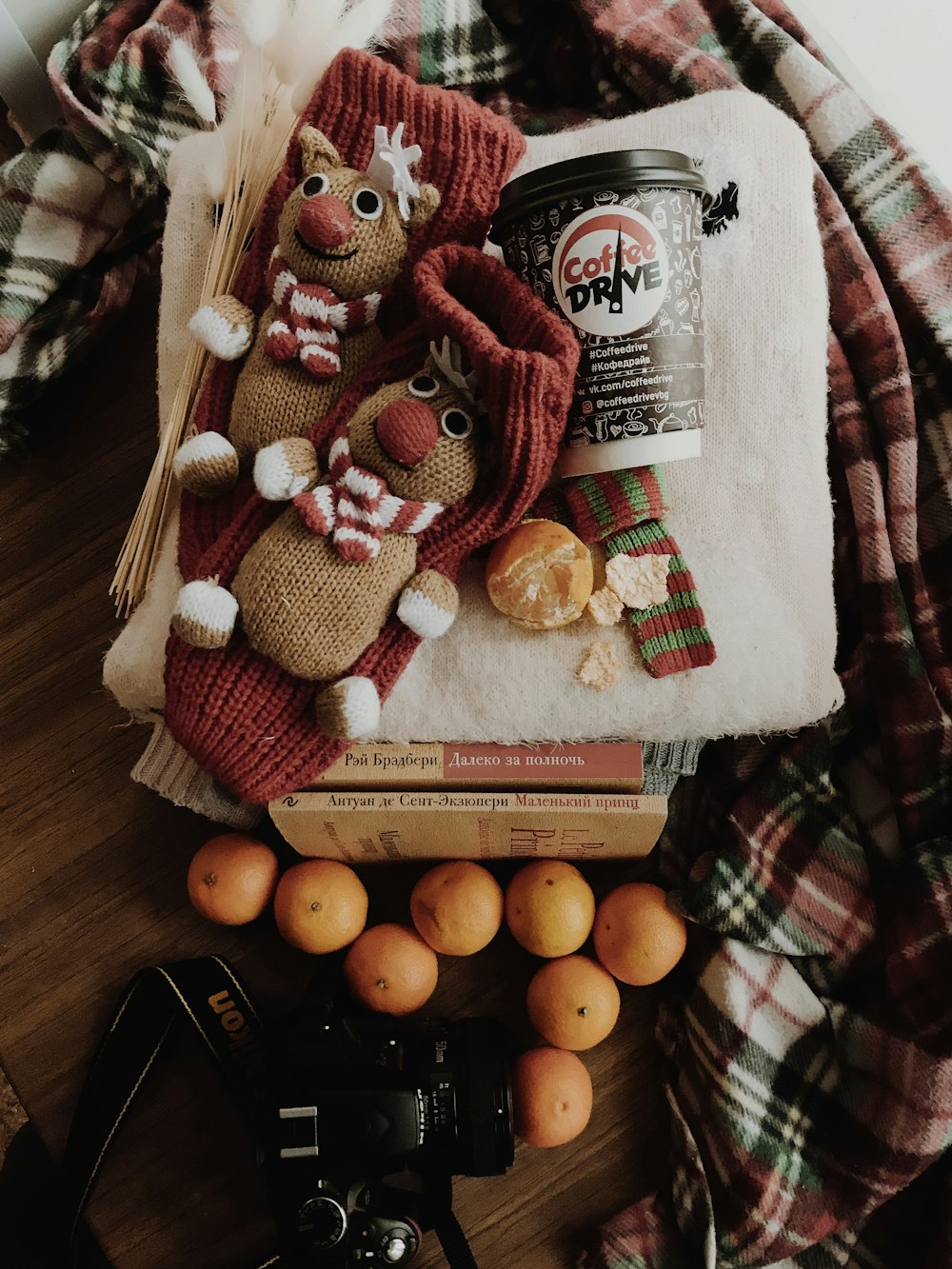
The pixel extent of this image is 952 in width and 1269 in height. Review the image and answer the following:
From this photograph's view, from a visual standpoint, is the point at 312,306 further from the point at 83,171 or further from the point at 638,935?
the point at 638,935

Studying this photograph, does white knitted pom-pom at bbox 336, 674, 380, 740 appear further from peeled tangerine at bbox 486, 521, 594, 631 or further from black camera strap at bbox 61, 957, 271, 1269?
black camera strap at bbox 61, 957, 271, 1269

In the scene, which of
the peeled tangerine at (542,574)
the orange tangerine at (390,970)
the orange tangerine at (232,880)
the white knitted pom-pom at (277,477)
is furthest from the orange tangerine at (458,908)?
the white knitted pom-pom at (277,477)

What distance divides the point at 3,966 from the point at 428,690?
46 cm

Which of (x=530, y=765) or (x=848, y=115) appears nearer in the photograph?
(x=530, y=765)

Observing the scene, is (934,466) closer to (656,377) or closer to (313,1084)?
(656,377)

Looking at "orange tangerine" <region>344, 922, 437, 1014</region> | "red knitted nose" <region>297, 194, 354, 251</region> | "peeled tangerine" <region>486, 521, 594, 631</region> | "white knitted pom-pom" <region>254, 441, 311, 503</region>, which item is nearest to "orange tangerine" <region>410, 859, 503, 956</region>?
"orange tangerine" <region>344, 922, 437, 1014</region>

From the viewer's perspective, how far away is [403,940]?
677mm

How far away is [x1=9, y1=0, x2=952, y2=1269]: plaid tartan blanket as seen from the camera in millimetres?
659

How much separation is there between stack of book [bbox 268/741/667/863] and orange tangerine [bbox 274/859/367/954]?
52 millimetres

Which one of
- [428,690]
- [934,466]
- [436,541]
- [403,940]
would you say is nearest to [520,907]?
[403,940]

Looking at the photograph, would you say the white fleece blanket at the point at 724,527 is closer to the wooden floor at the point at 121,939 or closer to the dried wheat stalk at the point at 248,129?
the dried wheat stalk at the point at 248,129

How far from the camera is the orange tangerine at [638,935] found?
668 mm

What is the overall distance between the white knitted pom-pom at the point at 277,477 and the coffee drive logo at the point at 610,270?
0.64 feet

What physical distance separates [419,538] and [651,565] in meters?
0.17
